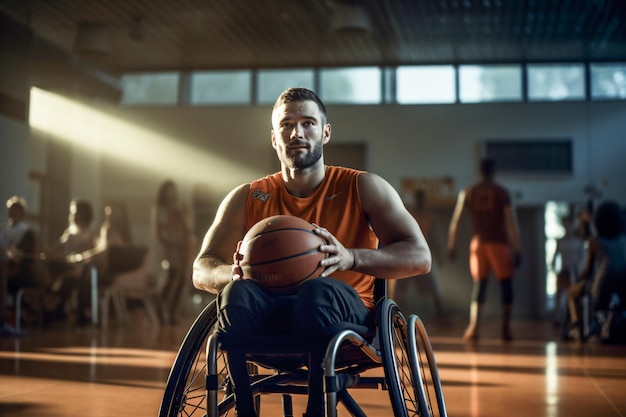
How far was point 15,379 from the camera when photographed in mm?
4062

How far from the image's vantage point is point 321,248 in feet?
5.83

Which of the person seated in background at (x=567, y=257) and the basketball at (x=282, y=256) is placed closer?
the basketball at (x=282, y=256)

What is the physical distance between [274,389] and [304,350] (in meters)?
0.33

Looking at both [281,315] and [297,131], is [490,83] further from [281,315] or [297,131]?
[281,315]

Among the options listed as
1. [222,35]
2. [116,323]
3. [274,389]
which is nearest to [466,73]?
[222,35]

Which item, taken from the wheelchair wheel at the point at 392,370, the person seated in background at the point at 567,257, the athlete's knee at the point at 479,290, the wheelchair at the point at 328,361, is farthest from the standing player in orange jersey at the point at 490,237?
the wheelchair wheel at the point at 392,370

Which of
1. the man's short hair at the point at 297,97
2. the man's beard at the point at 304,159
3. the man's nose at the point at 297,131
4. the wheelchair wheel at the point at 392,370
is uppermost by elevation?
the man's short hair at the point at 297,97

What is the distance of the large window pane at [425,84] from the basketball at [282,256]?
11874 mm

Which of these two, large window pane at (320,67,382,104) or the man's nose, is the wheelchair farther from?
large window pane at (320,67,382,104)

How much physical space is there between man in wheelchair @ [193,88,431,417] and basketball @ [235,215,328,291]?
2cm

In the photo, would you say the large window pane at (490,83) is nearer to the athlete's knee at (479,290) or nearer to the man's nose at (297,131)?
the athlete's knee at (479,290)

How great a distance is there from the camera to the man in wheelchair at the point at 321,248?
5.67 ft

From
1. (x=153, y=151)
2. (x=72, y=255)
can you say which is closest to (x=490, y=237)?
(x=72, y=255)

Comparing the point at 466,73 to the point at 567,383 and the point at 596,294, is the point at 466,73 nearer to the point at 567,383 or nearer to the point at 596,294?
the point at 596,294
